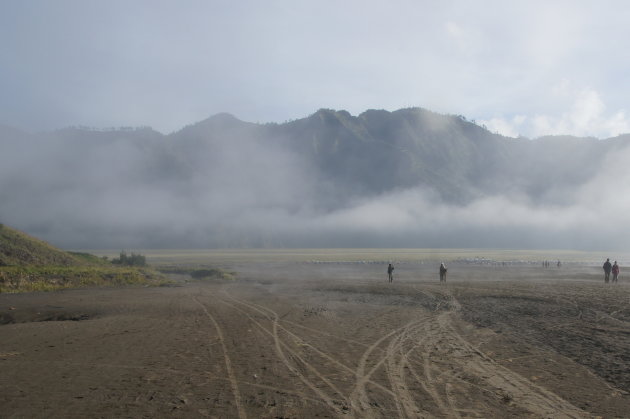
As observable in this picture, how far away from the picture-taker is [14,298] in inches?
888

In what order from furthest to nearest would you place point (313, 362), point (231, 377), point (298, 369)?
point (313, 362) → point (298, 369) → point (231, 377)

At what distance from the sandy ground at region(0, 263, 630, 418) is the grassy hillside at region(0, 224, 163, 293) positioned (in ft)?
27.5

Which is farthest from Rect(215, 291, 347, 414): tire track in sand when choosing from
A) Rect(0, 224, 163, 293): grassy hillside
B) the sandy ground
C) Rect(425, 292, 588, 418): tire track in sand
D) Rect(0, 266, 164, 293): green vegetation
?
Rect(0, 224, 163, 293): grassy hillside

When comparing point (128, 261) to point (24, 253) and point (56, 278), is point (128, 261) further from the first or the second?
point (56, 278)

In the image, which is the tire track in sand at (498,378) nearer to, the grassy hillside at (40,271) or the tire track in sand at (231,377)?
the tire track in sand at (231,377)

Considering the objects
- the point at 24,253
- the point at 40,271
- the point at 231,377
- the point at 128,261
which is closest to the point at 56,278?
the point at 40,271

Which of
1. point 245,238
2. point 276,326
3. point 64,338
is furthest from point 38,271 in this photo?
point 245,238

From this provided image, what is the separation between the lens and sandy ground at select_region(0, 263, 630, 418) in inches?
293

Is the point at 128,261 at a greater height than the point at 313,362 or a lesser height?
lesser

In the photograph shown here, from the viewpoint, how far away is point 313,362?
10.4 metres

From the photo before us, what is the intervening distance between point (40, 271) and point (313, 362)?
26.4m

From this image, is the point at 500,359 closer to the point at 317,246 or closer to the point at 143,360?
the point at 143,360

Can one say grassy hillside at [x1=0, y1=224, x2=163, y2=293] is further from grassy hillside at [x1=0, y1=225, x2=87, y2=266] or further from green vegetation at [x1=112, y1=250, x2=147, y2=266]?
green vegetation at [x1=112, y1=250, x2=147, y2=266]

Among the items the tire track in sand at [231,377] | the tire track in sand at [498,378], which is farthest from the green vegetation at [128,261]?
the tire track in sand at [498,378]
